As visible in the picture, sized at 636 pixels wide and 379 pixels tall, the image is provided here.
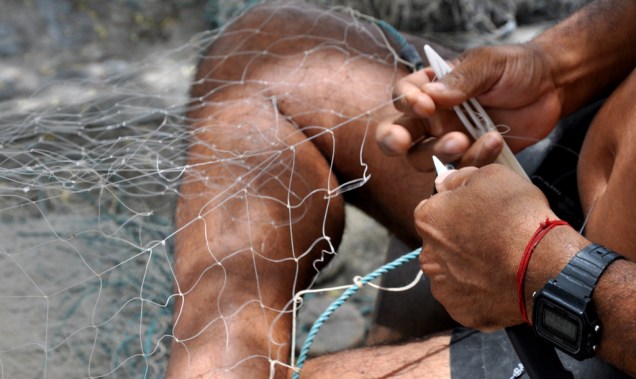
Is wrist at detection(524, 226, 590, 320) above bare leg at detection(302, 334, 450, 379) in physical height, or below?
above

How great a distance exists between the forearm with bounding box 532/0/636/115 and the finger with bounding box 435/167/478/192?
0.98 ft

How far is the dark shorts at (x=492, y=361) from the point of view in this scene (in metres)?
0.94

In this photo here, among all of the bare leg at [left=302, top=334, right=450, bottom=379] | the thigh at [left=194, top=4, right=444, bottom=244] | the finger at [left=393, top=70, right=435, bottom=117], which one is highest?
the finger at [left=393, top=70, right=435, bottom=117]

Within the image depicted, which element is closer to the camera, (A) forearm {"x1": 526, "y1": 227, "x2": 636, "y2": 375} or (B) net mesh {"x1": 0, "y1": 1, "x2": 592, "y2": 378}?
(A) forearm {"x1": 526, "y1": 227, "x2": 636, "y2": 375}

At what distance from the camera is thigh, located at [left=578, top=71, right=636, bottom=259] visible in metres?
0.94

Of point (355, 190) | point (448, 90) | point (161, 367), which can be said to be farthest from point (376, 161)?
point (161, 367)

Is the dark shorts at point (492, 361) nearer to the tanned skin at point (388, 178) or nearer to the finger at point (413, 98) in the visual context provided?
the tanned skin at point (388, 178)

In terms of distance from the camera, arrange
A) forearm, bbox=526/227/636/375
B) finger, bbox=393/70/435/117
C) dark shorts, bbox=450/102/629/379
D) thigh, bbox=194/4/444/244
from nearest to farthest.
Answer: forearm, bbox=526/227/636/375, dark shorts, bbox=450/102/629/379, finger, bbox=393/70/435/117, thigh, bbox=194/4/444/244

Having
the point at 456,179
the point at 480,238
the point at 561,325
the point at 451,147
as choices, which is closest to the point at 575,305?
the point at 561,325

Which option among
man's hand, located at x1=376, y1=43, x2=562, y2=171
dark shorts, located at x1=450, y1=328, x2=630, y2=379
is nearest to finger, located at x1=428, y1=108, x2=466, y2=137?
man's hand, located at x1=376, y1=43, x2=562, y2=171

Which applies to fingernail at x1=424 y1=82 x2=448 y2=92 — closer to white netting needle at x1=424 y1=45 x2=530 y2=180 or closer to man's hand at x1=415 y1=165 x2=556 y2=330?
white netting needle at x1=424 y1=45 x2=530 y2=180

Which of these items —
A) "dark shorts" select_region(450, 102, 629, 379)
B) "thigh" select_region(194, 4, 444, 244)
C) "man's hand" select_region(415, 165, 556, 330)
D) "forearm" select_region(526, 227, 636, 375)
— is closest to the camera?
"forearm" select_region(526, 227, 636, 375)

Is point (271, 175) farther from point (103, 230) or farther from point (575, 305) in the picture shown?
point (575, 305)

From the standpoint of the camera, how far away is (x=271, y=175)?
3.93 feet
